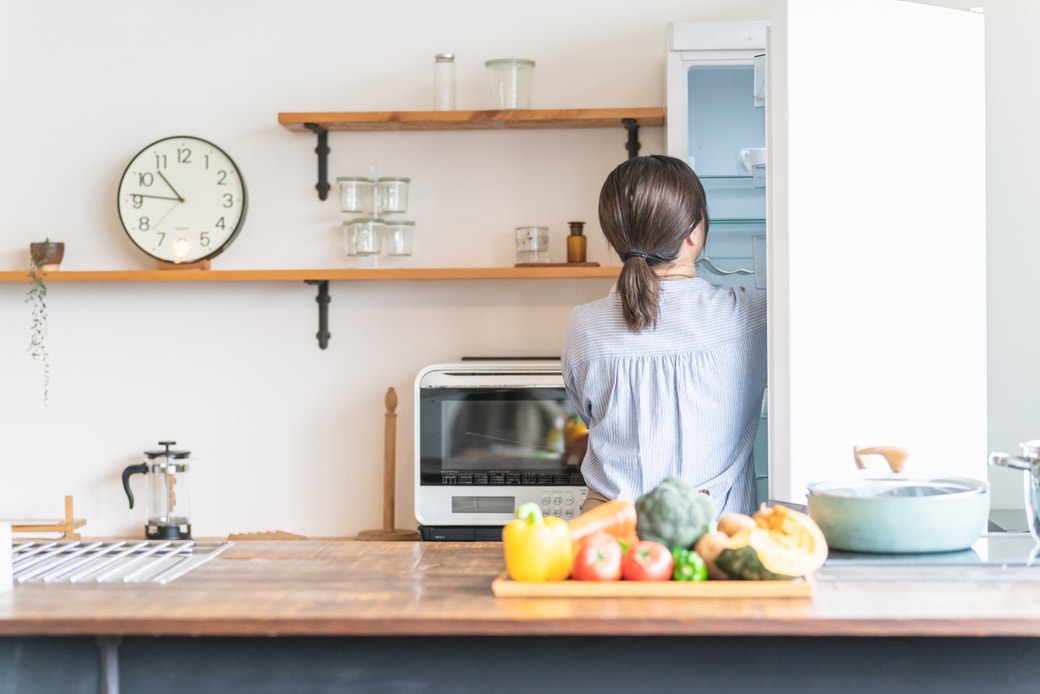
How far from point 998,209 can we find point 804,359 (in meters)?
1.40

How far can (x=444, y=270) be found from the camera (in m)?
3.08

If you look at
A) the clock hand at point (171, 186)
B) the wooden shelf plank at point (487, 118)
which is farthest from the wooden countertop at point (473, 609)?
the clock hand at point (171, 186)

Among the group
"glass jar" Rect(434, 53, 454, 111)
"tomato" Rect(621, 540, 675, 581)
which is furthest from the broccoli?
"glass jar" Rect(434, 53, 454, 111)

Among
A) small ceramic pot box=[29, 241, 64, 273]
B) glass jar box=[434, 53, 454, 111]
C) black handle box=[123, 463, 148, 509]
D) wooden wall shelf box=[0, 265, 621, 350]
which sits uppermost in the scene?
glass jar box=[434, 53, 454, 111]

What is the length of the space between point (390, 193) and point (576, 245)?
0.55 meters

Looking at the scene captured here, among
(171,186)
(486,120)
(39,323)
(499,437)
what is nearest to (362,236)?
(486,120)

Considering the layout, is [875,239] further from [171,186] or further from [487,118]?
[171,186]

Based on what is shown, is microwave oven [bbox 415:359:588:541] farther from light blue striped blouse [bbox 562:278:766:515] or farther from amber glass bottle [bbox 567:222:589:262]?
light blue striped blouse [bbox 562:278:766:515]

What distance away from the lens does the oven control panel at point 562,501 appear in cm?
289

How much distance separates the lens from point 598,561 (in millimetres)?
1481

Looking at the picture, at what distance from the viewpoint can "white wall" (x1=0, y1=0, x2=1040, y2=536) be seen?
3305mm

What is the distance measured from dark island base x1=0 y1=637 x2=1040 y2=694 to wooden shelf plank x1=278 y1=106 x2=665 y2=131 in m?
1.91

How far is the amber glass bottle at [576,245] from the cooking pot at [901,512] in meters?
1.55

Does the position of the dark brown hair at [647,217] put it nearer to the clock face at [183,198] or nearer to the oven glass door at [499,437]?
the oven glass door at [499,437]
